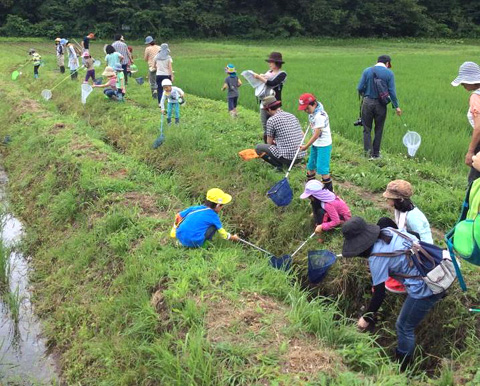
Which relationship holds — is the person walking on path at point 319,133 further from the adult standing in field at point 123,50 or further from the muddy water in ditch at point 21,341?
the adult standing in field at point 123,50

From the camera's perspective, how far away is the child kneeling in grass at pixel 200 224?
4.36 metres

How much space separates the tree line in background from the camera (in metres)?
34.9

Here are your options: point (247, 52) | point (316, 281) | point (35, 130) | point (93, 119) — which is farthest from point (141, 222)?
point (247, 52)

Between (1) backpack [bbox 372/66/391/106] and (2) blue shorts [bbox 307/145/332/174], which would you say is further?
(1) backpack [bbox 372/66/391/106]

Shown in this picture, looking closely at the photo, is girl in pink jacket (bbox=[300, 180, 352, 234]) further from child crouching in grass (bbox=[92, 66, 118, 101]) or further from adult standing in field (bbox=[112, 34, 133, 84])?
adult standing in field (bbox=[112, 34, 133, 84])

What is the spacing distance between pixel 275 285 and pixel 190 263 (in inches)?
33.9

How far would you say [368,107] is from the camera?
21.3 feet

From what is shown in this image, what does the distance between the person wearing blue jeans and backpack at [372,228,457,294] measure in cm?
2

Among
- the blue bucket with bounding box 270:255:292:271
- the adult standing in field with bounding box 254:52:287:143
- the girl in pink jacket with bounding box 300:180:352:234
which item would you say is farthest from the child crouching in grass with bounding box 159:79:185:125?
the blue bucket with bounding box 270:255:292:271

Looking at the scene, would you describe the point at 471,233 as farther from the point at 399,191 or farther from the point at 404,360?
the point at 404,360

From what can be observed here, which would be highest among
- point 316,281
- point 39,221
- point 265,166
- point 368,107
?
point 368,107

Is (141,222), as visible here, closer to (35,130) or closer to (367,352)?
(367,352)

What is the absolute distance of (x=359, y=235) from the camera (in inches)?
138

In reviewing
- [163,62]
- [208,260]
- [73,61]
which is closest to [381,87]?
[208,260]
